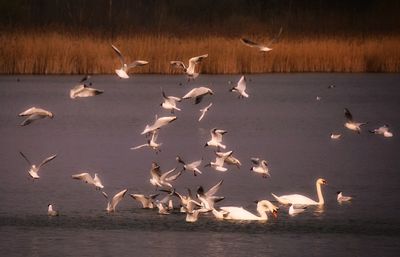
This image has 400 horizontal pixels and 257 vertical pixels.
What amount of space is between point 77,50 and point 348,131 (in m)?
12.1

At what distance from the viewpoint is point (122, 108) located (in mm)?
27172

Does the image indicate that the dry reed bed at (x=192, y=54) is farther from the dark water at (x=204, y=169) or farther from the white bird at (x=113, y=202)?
the white bird at (x=113, y=202)

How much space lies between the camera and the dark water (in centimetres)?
1173

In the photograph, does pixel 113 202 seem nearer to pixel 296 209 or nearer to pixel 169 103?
pixel 296 209

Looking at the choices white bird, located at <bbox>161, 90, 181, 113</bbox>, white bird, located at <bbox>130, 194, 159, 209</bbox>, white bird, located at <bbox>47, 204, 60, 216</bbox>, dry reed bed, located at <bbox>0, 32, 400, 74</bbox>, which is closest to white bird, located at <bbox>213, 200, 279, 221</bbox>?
white bird, located at <bbox>130, 194, 159, 209</bbox>

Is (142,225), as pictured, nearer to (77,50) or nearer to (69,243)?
(69,243)

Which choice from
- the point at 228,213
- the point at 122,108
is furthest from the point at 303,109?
the point at 228,213

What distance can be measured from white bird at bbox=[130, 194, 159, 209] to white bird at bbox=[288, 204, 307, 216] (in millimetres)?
1403

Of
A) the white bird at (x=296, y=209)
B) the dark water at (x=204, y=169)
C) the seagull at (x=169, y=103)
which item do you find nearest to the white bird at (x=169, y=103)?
the seagull at (x=169, y=103)

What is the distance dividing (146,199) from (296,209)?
1553 millimetres

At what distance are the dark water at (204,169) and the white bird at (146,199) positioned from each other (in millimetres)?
109

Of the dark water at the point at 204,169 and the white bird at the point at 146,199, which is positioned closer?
the dark water at the point at 204,169

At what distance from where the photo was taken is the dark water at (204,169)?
38.5 feet

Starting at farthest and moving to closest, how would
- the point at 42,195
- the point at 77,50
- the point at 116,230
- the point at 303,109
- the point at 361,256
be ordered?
the point at 77,50, the point at 303,109, the point at 42,195, the point at 116,230, the point at 361,256
